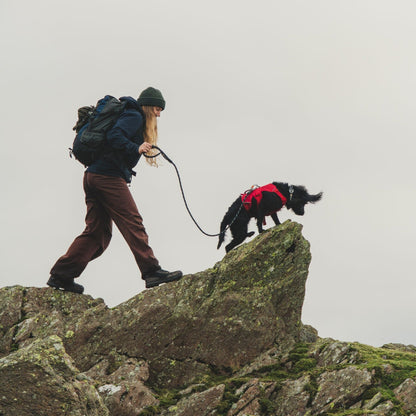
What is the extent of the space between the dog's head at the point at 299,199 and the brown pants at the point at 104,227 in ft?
12.5

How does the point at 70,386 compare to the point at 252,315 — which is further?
the point at 252,315

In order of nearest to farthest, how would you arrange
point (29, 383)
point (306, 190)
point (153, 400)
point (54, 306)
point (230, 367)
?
point (29, 383), point (153, 400), point (230, 367), point (54, 306), point (306, 190)

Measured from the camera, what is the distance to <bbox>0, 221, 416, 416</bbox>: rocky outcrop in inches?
369

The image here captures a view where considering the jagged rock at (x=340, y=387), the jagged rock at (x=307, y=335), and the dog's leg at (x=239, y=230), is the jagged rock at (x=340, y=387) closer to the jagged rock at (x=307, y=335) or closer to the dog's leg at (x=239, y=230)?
the jagged rock at (x=307, y=335)

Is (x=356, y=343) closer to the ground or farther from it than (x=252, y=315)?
closer to the ground

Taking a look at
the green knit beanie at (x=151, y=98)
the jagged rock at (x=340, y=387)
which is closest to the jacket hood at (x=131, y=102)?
the green knit beanie at (x=151, y=98)

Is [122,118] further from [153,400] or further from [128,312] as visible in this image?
[153,400]

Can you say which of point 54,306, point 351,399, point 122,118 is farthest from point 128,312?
point 351,399

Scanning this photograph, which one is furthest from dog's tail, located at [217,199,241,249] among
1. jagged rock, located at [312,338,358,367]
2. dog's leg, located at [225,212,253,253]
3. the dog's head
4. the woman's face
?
jagged rock, located at [312,338,358,367]

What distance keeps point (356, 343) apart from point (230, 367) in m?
2.57

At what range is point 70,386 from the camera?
26.7 ft

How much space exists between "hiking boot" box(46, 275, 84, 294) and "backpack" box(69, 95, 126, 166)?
8.71ft

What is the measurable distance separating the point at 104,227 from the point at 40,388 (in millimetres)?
5301

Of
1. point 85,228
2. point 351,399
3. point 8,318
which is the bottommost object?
point 351,399
